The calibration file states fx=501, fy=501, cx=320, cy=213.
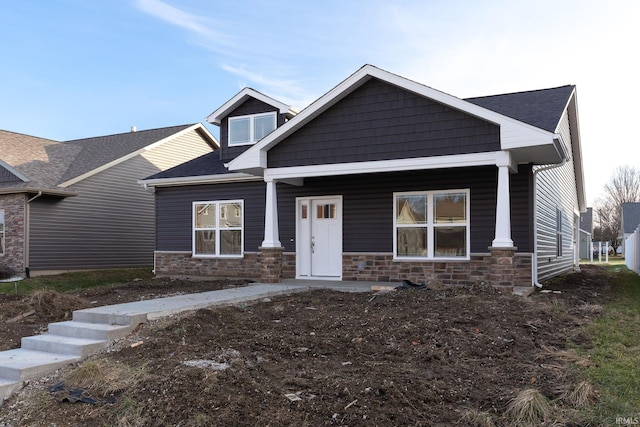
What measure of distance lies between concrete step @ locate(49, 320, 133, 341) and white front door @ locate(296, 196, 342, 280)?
6.81m

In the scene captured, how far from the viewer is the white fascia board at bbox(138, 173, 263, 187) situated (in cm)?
1382

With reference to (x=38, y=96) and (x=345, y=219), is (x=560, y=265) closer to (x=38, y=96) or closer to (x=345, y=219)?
(x=345, y=219)

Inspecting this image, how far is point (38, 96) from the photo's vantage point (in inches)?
875

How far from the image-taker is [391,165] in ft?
34.6

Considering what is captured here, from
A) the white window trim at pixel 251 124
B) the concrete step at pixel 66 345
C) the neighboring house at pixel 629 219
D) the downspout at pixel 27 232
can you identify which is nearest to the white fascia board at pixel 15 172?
the downspout at pixel 27 232

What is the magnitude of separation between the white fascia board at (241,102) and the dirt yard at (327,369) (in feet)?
27.6

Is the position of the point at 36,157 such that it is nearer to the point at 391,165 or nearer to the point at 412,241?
the point at 391,165

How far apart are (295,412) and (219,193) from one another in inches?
433

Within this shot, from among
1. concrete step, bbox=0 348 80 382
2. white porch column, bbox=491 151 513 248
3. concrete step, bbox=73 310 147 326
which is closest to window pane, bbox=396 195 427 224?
white porch column, bbox=491 151 513 248

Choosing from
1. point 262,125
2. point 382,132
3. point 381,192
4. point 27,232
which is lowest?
point 27,232

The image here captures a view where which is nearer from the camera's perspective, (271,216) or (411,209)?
(411,209)

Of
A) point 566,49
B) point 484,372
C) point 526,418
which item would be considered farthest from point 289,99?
point 526,418

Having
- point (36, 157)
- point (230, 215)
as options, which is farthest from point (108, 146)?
point (230, 215)

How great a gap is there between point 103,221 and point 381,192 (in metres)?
11.8
